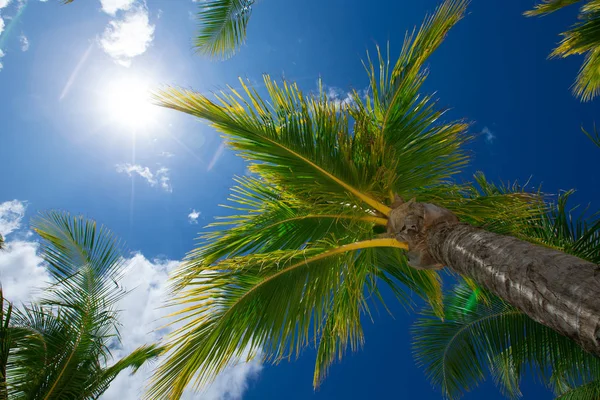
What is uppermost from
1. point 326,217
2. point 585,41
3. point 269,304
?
point 585,41

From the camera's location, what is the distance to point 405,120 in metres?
4.19

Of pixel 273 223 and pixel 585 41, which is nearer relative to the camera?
pixel 273 223

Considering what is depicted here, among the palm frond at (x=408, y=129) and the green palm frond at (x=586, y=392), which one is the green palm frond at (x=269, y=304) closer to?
the palm frond at (x=408, y=129)

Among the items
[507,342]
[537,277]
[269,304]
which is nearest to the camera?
[537,277]

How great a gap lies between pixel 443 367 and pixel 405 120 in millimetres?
3665

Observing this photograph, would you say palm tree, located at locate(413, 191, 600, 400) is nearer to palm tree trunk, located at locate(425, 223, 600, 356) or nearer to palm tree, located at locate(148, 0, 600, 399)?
palm tree, located at locate(148, 0, 600, 399)

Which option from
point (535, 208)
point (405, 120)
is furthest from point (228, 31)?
point (535, 208)

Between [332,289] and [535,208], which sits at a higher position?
[535,208]

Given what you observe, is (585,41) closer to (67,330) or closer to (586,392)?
(586,392)

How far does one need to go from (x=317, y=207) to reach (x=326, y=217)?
0.21 m

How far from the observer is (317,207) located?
409 centimetres

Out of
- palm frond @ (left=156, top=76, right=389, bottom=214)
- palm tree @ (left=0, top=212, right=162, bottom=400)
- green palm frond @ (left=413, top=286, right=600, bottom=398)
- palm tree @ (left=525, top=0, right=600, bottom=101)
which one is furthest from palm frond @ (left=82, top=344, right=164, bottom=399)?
palm tree @ (left=525, top=0, right=600, bottom=101)

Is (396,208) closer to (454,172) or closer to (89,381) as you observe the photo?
(454,172)

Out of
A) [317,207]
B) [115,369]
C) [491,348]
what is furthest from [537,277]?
[115,369]
